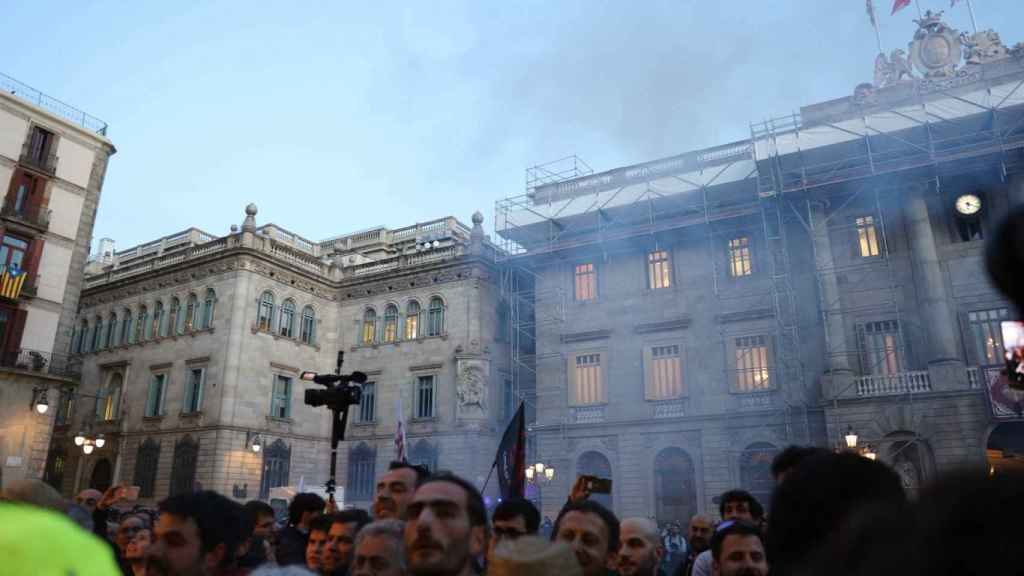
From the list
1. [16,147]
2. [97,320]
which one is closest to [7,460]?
[16,147]

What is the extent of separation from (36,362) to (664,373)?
23.9 m

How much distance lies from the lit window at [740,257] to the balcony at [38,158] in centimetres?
2723

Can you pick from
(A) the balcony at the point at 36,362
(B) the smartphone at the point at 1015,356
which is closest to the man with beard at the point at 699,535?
(B) the smartphone at the point at 1015,356

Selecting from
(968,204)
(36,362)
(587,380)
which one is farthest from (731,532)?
(36,362)

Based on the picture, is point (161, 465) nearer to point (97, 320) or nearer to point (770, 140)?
point (97, 320)

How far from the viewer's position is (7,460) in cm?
2402

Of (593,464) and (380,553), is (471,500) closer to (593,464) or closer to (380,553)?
(380,553)

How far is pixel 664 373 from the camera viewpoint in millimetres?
25672

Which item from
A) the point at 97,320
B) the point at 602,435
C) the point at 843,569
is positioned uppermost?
the point at 97,320

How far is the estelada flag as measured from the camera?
865cm

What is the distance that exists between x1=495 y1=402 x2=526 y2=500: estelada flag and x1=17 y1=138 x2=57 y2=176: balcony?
86.5ft

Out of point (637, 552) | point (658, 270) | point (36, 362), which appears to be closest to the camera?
point (637, 552)

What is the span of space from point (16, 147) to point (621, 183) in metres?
24.2

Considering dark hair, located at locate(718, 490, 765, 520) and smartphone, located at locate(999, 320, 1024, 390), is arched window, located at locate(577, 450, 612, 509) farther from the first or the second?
smartphone, located at locate(999, 320, 1024, 390)
